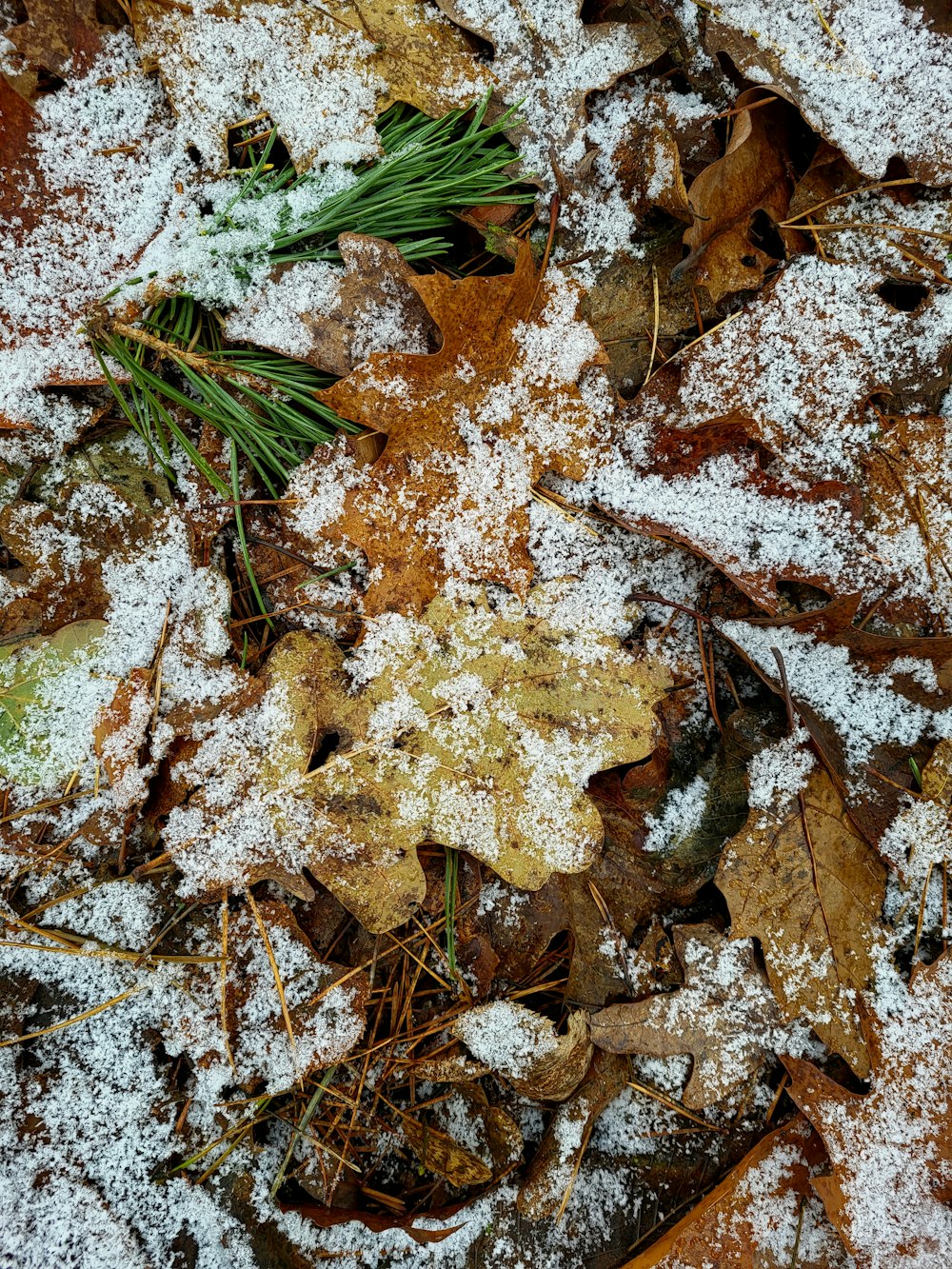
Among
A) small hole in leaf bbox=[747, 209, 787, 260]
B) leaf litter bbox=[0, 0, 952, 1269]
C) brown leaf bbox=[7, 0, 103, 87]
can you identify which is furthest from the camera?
small hole in leaf bbox=[747, 209, 787, 260]

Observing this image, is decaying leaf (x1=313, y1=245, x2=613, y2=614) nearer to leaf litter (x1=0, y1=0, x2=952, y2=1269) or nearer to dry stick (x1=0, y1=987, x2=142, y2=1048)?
leaf litter (x1=0, y1=0, x2=952, y2=1269)

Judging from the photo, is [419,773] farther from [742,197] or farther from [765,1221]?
[742,197]

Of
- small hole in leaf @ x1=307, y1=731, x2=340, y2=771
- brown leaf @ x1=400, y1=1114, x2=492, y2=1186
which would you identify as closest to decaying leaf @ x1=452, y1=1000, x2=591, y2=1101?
brown leaf @ x1=400, y1=1114, x2=492, y2=1186

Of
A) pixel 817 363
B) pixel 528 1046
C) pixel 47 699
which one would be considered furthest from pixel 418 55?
pixel 528 1046

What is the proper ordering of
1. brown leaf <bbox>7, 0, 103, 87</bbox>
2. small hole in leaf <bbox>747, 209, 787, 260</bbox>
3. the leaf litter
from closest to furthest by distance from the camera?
brown leaf <bbox>7, 0, 103, 87</bbox> → the leaf litter → small hole in leaf <bbox>747, 209, 787, 260</bbox>

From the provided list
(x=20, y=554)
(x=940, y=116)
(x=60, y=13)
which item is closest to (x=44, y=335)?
(x=20, y=554)

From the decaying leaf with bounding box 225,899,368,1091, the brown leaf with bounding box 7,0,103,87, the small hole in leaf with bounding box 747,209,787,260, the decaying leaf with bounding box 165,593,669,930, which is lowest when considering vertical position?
the decaying leaf with bounding box 225,899,368,1091
